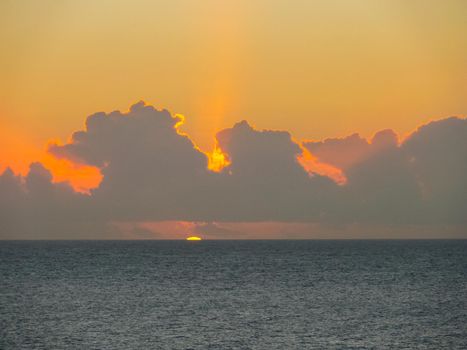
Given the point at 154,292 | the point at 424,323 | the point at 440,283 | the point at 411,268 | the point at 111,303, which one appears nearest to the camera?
the point at 424,323

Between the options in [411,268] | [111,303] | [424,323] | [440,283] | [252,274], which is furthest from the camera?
[411,268]

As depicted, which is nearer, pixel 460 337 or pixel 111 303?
pixel 460 337

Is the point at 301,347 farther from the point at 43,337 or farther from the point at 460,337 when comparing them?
the point at 43,337

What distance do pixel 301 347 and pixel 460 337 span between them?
13385 mm

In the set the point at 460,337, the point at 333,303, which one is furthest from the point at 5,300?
the point at 460,337

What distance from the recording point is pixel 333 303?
90.9 meters

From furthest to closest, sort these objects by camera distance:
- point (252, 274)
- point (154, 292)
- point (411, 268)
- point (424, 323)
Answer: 1. point (411, 268)
2. point (252, 274)
3. point (154, 292)
4. point (424, 323)

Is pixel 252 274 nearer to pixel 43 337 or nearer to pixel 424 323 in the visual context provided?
pixel 424 323

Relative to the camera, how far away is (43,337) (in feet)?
212

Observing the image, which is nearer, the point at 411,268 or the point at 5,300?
the point at 5,300

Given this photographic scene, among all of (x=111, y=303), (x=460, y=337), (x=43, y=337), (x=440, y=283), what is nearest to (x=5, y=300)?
(x=111, y=303)

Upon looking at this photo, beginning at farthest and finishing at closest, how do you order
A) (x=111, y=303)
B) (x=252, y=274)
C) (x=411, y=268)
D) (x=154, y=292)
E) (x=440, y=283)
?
(x=411, y=268), (x=252, y=274), (x=440, y=283), (x=154, y=292), (x=111, y=303)

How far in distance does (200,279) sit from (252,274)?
570 inches

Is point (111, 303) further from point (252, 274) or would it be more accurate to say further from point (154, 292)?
point (252, 274)
